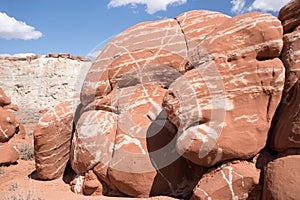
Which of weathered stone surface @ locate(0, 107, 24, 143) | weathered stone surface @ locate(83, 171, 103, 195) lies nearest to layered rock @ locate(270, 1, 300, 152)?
weathered stone surface @ locate(83, 171, 103, 195)

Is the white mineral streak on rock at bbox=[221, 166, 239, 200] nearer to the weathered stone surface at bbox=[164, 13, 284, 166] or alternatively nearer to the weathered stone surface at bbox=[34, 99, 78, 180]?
the weathered stone surface at bbox=[164, 13, 284, 166]

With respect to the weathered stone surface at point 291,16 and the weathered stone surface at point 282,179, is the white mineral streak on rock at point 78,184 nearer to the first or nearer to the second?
the weathered stone surface at point 282,179

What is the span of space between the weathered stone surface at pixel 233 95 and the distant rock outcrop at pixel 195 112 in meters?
0.01

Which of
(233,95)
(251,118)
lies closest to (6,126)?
(233,95)

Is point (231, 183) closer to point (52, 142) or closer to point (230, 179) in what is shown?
point (230, 179)

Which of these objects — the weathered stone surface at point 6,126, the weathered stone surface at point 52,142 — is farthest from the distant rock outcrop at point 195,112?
the weathered stone surface at point 6,126

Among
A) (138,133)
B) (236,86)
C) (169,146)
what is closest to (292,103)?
(236,86)

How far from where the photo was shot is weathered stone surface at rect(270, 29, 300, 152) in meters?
3.07

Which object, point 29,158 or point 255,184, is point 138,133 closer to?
point 255,184

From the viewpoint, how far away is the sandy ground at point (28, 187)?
414 centimetres

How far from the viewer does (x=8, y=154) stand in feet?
21.3

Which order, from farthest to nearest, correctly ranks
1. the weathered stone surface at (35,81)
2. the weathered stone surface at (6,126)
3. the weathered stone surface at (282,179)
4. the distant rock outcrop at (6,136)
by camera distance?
the weathered stone surface at (35,81), the weathered stone surface at (6,126), the distant rock outcrop at (6,136), the weathered stone surface at (282,179)

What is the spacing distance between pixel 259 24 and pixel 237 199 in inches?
86.4

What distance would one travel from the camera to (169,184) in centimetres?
396
